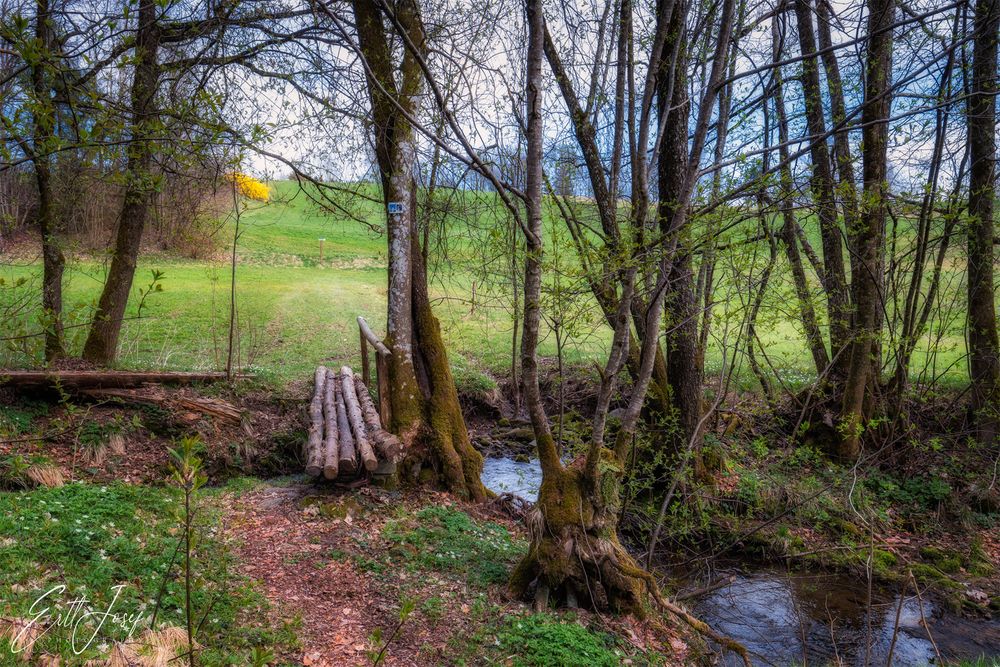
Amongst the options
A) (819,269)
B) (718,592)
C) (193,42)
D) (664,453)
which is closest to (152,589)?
(718,592)

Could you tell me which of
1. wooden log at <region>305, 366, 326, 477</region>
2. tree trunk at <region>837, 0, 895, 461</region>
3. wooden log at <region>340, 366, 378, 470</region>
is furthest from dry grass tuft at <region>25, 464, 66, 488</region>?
tree trunk at <region>837, 0, 895, 461</region>

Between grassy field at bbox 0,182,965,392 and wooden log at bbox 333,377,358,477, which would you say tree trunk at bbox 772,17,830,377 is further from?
wooden log at bbox 333,377,358,477

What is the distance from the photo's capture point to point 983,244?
8.40 meters

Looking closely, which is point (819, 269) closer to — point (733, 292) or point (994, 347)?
point (994, 347)

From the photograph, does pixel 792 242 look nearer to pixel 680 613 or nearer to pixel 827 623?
pixel 827 623

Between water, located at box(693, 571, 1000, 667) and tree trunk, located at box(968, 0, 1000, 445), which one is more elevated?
tree trunk, located at box(968, 0, 1000, 445)

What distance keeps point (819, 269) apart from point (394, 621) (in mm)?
7832

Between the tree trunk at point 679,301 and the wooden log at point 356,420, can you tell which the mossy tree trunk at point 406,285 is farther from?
the tree trunk at point 679,301

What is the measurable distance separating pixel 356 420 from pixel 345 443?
61 centimetres

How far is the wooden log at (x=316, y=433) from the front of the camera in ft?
20.7

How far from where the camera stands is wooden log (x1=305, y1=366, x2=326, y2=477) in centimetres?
630

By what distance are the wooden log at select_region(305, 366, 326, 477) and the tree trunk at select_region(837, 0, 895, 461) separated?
6625mm

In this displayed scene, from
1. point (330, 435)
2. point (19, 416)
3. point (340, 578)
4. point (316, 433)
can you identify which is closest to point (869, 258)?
point (330, 435)

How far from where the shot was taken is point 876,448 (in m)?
9.25
